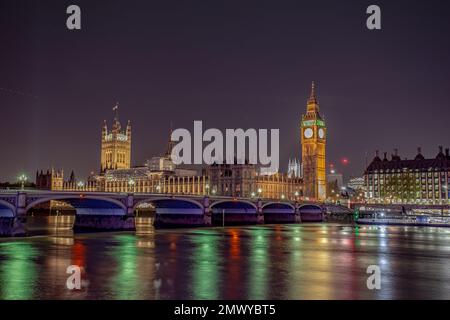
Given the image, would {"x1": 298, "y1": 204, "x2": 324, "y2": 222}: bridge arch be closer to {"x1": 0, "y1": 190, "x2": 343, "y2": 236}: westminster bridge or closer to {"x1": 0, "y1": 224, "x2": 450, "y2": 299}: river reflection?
{"x1": 0, "y1": 190, "x2": 343, "y2": 236}: westminster bridge

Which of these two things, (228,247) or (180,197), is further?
(180,197)

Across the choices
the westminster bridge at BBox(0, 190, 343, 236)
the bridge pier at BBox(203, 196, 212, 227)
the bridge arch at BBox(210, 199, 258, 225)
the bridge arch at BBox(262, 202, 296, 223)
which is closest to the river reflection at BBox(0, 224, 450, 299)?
the westminster bridge at BBox(0, 190, 343, 236)

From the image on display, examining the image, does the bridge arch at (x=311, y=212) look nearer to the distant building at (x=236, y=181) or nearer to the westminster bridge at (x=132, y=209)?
the westminster bridge at (x=132, y=209)

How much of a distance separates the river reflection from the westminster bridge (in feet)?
74.7

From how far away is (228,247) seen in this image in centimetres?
4950

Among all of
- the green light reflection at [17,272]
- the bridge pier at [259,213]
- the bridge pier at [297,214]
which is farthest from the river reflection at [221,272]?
the bridge pier at [297,214]

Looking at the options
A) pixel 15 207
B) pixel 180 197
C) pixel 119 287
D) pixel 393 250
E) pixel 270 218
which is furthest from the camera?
pixel 270 218

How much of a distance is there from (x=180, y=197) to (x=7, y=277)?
72.6 metres

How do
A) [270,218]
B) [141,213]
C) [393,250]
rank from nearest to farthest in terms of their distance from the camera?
1. [393,250]
2. [270,218]
3. [141,213]

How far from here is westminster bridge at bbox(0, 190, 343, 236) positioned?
71.2 metres

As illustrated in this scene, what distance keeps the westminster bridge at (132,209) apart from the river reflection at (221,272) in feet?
74.7

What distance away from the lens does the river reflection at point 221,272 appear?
24.5m
